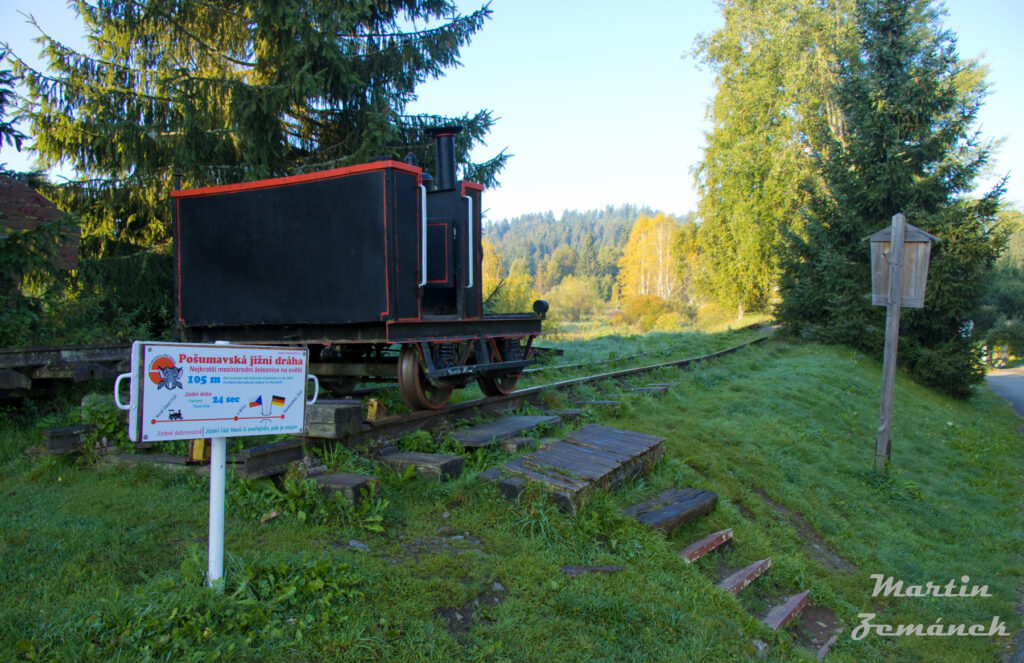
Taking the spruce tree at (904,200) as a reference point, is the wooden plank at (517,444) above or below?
below

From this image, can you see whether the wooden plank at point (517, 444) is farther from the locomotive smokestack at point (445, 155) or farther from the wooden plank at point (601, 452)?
the locomotive smokestack at point (445, 155)

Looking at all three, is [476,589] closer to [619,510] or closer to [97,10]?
[619,510]

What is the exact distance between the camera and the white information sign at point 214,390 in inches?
109

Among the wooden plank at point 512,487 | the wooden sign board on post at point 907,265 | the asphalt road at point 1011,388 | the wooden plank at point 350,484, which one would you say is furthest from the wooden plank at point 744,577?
the asphalt road at point 1011,388

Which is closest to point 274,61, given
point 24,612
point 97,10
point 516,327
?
point 97,10

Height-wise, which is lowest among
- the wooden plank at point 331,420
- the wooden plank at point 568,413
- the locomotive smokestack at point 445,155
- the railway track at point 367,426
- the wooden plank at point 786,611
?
the wooden plank at point 786,611

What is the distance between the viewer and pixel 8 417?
645 centimetres

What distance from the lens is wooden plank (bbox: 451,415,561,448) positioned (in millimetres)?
5910

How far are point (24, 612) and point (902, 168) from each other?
22902 millimetres

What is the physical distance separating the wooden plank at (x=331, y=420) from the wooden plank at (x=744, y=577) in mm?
3035

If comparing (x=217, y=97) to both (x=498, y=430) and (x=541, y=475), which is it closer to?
(x=498, y=430)

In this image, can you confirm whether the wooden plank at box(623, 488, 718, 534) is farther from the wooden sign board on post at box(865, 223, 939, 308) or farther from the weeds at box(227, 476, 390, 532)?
the wooden sign board on post at box(865, 223, 939, 308)

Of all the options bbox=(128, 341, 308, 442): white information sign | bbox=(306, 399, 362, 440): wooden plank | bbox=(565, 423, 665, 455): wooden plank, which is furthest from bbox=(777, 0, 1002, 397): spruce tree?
bbox=(128, 341, 308, 442): white information sign

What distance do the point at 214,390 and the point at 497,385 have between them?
5266 millimetres
